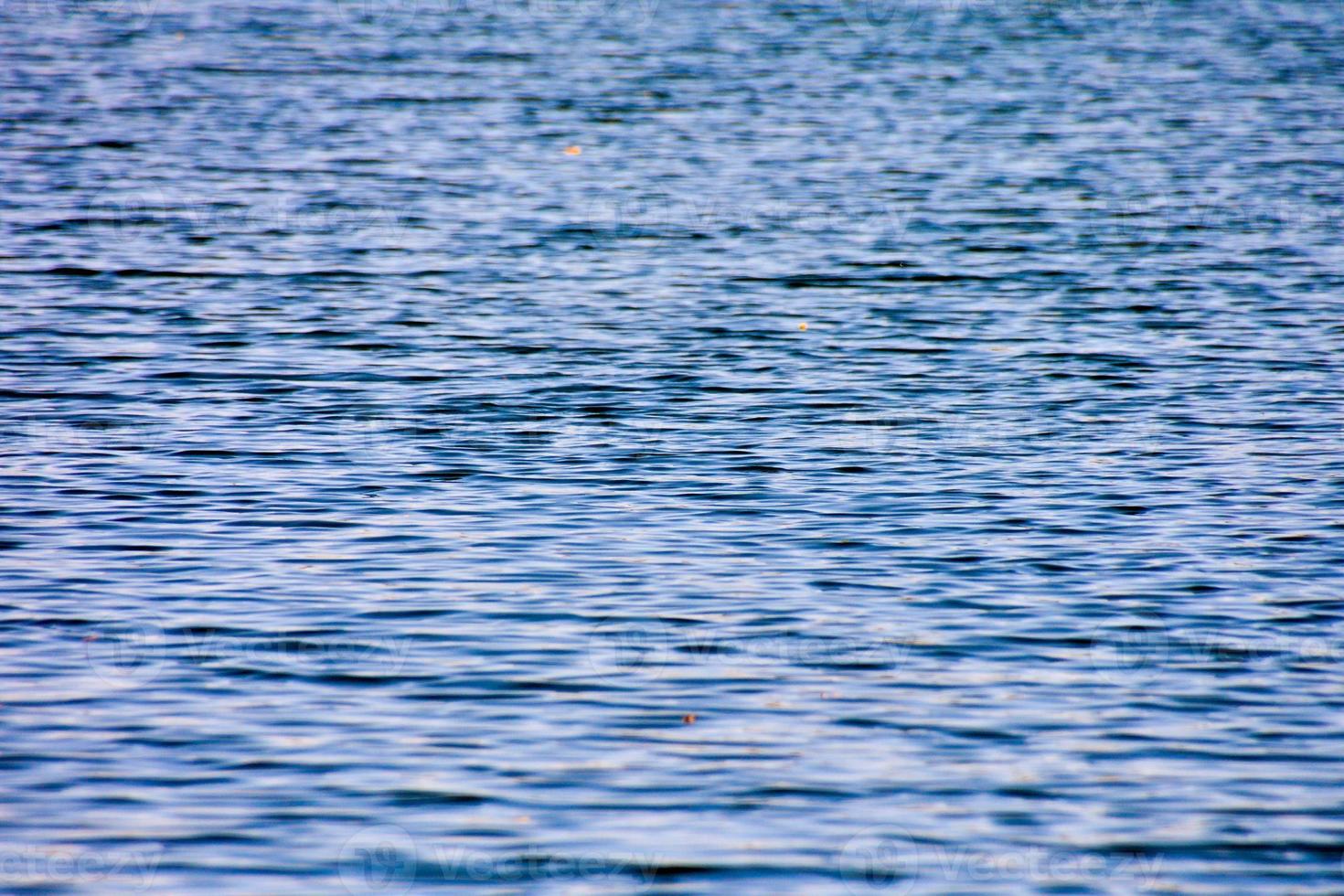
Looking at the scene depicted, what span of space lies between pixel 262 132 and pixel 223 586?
111 feet

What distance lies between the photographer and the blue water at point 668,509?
14.6 meters

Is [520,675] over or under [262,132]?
over

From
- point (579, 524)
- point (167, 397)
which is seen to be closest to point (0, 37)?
point (167, 397)

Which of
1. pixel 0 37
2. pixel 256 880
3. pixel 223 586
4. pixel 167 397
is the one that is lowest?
pixel 0 37

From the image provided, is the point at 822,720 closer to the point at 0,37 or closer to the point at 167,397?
the point at 167,397

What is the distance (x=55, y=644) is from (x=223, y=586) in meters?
1.97

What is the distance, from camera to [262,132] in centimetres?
5159

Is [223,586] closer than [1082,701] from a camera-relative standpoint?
No

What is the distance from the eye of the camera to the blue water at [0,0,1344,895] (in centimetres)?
1459

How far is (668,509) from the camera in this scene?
2241 cm

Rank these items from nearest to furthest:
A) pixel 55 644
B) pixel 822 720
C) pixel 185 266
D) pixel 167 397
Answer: pixel 822 720, pixel 55 644, pixel 167 397, pixel 185 266

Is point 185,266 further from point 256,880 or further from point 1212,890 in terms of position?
point 1212,890

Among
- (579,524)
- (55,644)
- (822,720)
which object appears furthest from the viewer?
(579,524)

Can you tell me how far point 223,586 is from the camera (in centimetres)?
1955
